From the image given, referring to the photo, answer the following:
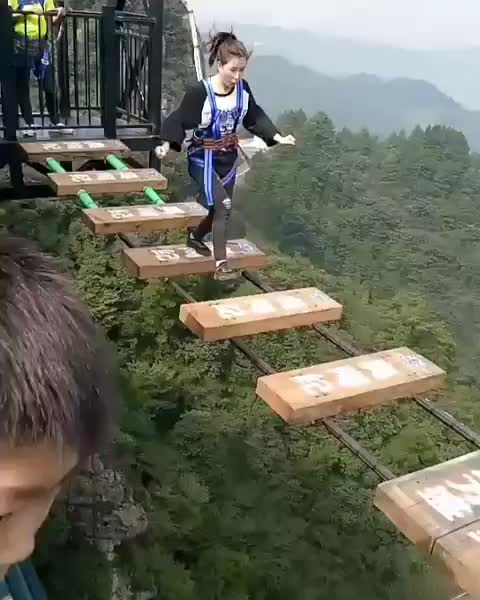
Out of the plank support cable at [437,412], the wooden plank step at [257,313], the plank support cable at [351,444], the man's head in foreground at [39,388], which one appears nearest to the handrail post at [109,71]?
the plank support cable at [437,412]

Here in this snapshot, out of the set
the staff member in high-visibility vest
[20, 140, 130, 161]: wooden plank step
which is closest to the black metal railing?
the staff member in high-visibility vest

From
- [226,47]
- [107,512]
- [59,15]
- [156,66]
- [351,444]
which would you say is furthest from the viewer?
[107,512]

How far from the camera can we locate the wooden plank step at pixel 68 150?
14.9ft

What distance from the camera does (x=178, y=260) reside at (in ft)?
11.1

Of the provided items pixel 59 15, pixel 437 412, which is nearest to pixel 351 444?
pixel 437 412

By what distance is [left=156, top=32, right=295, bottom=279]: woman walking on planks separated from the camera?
3.34 metres

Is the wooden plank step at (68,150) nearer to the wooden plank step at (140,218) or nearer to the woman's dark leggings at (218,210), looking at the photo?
the wooden plank step at (140,218)

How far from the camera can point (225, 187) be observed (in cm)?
351

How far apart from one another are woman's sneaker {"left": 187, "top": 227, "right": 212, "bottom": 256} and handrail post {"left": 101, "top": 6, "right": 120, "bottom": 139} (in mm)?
1988

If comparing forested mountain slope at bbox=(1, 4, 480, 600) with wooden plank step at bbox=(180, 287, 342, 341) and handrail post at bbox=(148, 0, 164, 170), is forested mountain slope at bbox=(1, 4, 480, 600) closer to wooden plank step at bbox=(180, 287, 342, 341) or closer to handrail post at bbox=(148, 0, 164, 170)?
wooden plank step at bbox=(180, 287, 342, 341)

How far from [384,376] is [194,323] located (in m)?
0.78

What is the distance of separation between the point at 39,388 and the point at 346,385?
6.42ft

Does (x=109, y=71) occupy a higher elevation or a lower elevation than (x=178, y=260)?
higher

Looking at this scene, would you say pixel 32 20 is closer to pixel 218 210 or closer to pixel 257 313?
pixel 218 210
